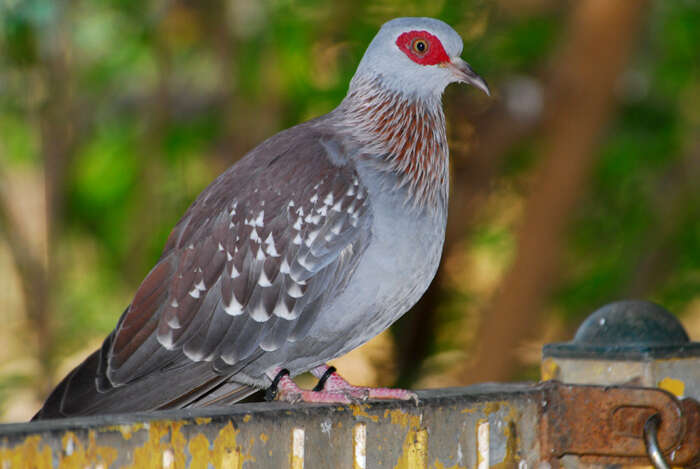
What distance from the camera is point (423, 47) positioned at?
10.6 feet

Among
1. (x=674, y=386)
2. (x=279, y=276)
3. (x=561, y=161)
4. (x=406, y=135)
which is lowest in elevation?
(x=674, y=386)

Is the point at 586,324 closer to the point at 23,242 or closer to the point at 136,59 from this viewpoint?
the point at 23,242

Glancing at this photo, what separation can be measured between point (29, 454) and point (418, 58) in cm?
205

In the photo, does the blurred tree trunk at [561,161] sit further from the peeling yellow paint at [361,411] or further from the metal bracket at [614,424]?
the peeling yellow paint at [361,411]

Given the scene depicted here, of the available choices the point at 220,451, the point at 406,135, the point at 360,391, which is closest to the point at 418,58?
the point at 406,135

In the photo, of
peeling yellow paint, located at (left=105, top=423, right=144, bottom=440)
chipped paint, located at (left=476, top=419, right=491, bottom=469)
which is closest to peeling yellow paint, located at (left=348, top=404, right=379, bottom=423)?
chipped paint, located at (left=476, top=419, right=491, bottom=469)

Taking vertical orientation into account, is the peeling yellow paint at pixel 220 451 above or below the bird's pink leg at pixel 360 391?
below

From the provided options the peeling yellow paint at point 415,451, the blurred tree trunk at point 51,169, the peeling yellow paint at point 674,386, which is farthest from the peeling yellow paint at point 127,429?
the blurred tree trunk at point 51,169

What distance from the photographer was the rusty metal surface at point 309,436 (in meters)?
1.69

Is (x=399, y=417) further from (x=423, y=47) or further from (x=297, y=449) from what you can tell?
(x=423, y=47)

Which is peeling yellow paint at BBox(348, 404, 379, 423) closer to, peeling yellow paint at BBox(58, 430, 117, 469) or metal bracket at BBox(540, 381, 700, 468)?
metal bracket at BBox(540, 381, 700, 468)

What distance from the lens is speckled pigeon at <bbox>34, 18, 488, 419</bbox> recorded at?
9.43 ft

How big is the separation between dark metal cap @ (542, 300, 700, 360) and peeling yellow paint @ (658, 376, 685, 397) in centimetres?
Answer: 6

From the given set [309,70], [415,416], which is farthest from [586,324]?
[309,70]
